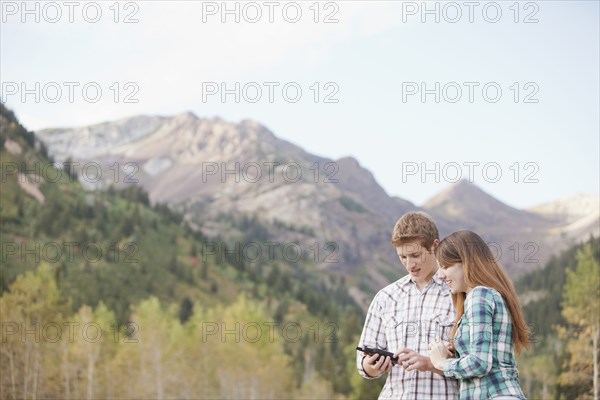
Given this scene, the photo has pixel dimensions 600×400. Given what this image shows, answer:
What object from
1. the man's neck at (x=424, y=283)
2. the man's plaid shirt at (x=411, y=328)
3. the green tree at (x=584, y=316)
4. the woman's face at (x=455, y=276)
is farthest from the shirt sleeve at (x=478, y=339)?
the green tree at (x=584, y=316)

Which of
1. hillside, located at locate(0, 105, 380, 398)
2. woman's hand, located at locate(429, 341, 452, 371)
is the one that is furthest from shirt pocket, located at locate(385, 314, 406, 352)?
hillside, located at locate(0, 105, 380, 398)

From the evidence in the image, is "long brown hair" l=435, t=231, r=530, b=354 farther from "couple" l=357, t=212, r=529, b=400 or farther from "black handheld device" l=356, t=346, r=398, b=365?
"black handheld device" l=356, t=346, r=398, b=365

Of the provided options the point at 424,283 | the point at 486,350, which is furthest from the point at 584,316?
the point at 486,350

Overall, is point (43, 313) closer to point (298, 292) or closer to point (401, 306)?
point (401, 306)

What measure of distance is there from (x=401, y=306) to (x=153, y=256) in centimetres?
10419

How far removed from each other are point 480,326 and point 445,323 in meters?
0.93

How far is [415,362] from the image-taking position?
6.62 m

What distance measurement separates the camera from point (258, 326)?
190 feet

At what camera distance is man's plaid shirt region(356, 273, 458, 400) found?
6.91 m

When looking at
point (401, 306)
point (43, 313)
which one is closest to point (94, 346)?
point (43, 313)

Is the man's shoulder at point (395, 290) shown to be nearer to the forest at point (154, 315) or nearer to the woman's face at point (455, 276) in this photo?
the woman's face at point (455, 276)

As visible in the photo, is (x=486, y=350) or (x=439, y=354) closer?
(x=486, y=350)

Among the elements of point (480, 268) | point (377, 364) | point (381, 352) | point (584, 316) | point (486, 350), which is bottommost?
point (584, 316)

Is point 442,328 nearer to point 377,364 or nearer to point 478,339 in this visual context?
point 377,364
